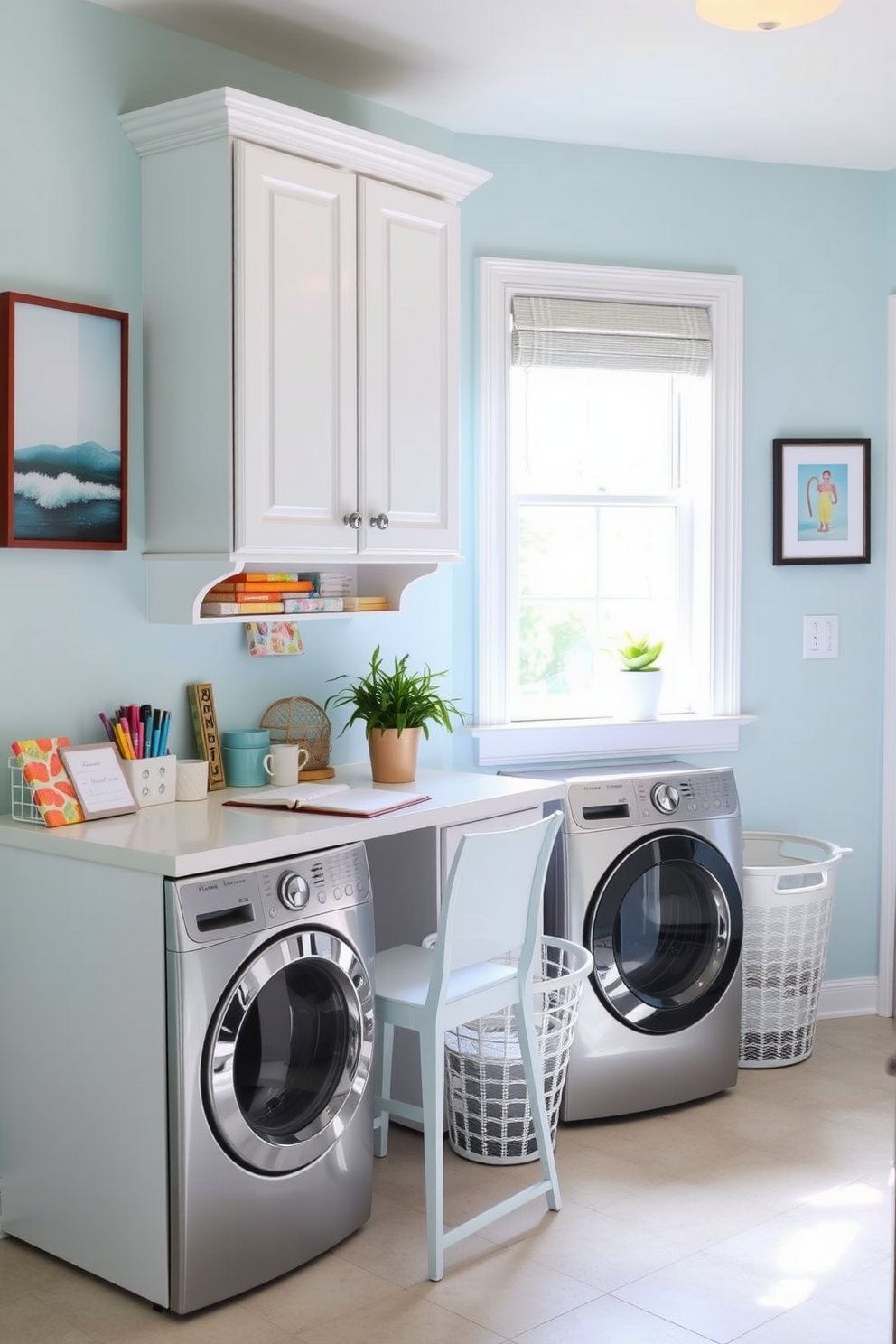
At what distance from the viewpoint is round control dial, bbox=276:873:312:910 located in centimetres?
244

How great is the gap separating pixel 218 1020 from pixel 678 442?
2.40 meters

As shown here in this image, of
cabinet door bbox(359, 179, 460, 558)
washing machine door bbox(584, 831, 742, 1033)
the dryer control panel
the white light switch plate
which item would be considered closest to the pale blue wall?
the white light switch plate

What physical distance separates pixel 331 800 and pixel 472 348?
147cm

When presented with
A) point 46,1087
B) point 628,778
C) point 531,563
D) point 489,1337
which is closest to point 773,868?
point 628,778

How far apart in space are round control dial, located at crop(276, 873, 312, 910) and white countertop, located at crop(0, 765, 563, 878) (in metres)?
0.06

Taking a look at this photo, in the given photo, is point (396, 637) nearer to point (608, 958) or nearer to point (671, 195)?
point (608, 958)

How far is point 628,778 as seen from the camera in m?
3.32

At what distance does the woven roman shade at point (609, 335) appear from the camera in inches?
147

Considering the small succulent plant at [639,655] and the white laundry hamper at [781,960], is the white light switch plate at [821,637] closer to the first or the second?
the small succulent plant at [639,655]

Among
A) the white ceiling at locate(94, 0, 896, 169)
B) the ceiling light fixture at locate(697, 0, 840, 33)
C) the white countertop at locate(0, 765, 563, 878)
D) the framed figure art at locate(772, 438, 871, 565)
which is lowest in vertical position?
the white countertop at locate(0, 765, 563, 878)

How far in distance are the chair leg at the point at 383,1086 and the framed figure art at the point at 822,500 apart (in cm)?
193

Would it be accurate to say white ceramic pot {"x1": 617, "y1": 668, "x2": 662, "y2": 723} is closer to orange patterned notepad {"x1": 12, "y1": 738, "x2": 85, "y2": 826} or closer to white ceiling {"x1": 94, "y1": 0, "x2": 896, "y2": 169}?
white ceiling {"x1": 94, "y1": 0, "x2": 896, "y2": 169}

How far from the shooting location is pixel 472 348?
3.68m

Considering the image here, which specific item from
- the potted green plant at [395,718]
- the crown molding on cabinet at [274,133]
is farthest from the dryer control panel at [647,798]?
the crown molding on cabinet at [274,133]
